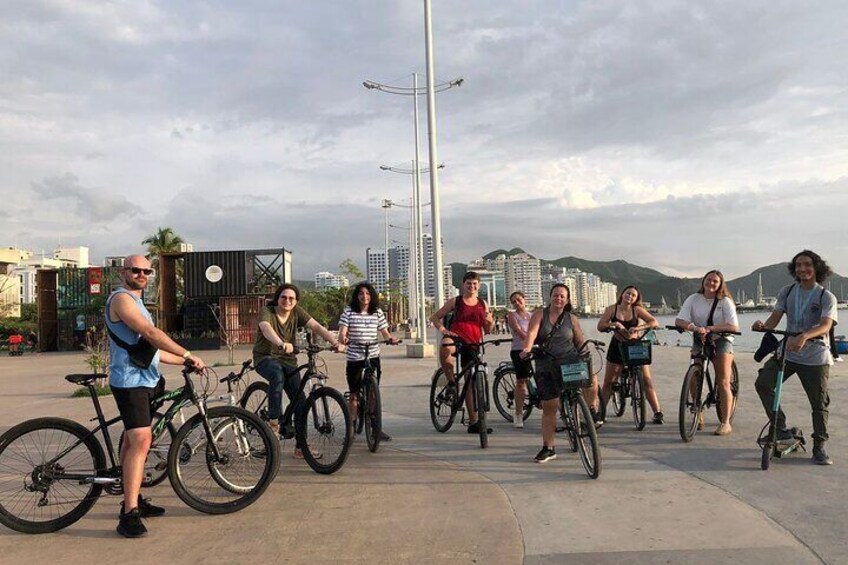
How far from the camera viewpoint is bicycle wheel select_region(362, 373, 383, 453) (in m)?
6.32

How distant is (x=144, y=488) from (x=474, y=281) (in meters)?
3.96

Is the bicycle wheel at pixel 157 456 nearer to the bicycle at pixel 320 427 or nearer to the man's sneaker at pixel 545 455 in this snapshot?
the bicycle at pixel 320 427

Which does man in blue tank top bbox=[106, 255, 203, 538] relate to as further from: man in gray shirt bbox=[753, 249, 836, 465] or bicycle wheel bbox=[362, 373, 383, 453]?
man in gray shirt bbox=[753, 249, 836, 465]

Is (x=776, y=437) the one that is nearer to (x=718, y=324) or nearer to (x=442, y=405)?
(x=718, y=324)

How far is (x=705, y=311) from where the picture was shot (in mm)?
6906

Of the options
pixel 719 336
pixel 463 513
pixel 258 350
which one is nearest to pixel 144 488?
pixel 258 350

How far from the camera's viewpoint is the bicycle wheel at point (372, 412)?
632 cm

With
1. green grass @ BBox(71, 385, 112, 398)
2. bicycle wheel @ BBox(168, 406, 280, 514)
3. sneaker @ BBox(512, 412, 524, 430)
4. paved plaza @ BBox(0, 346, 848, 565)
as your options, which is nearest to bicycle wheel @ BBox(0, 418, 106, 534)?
paved plaza @ BBox(0, 346, 848, 565)

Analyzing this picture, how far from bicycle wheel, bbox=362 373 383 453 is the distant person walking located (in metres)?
3.34

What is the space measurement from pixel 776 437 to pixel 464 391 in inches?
119

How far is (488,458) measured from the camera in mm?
6020

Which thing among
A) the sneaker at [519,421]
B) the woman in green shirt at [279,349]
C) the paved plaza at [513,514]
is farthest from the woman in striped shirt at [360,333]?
the sneaker at [519,421]

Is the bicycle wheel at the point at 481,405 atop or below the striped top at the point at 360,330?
below

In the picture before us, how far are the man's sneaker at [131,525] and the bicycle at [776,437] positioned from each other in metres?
4.85
